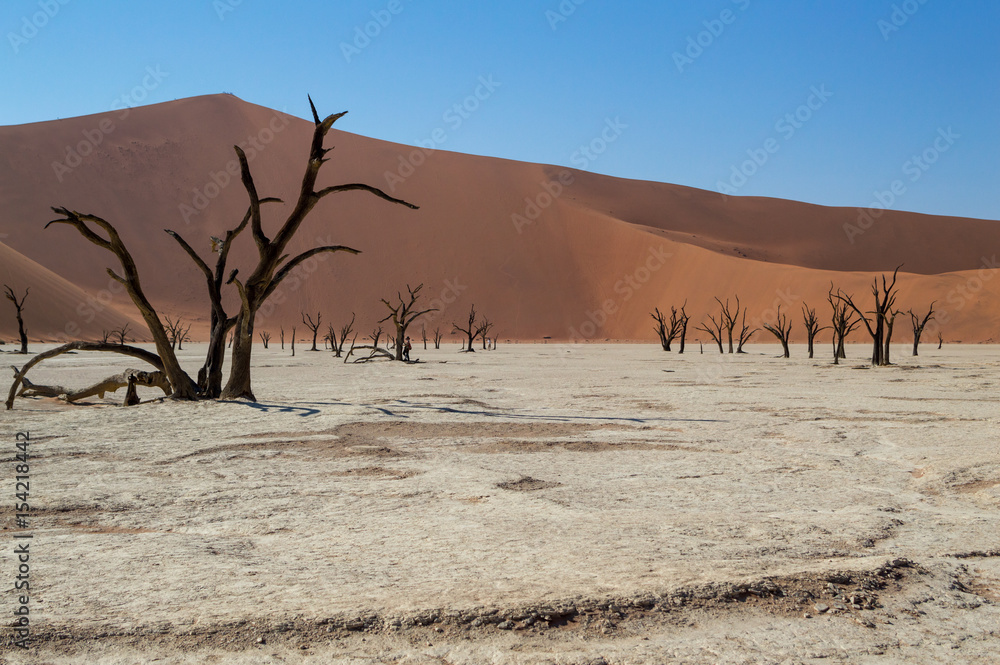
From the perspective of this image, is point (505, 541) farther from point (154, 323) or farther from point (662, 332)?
point (662, 332)

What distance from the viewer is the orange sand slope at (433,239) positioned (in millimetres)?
63281

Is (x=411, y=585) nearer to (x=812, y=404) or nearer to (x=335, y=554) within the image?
(x=335, y=554)

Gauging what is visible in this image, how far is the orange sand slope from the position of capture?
63.3 meters

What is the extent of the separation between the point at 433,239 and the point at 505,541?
2810 inches

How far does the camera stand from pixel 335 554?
12.1 feet

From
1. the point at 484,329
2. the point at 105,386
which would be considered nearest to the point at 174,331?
the point at 484,329

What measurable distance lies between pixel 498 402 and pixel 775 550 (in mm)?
7911

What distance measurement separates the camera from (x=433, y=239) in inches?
2923

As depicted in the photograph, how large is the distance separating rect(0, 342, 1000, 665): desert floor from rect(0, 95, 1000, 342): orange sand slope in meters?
48.7

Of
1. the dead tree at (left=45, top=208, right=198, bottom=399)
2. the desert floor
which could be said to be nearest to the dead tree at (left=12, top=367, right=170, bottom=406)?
the dead tree at (left=45, top=208, right=198, bottom=399)

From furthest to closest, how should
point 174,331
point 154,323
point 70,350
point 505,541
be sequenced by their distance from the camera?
1. point 174,331
2. point 154,323
3. point 70,350
4. point 505,541

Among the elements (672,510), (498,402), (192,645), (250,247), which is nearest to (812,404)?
(498,402)

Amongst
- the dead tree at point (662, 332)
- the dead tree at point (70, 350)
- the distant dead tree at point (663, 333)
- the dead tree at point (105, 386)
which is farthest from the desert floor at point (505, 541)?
the dead tree at point (662, 332)

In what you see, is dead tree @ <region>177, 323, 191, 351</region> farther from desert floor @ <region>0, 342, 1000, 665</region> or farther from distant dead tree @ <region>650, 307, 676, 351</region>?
desert floor @ <region>0, 342, 1000, 665</region>
